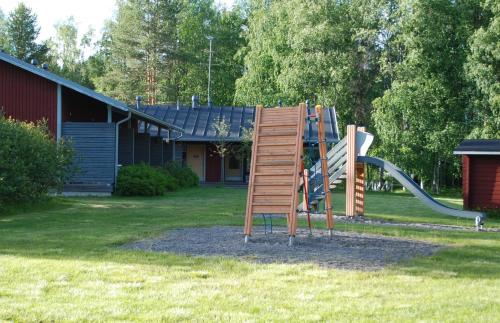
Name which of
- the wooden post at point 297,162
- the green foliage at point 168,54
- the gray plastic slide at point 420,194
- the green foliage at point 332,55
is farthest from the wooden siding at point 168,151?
the wooden post at point 297,162

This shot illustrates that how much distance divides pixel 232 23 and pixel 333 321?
50959 mm

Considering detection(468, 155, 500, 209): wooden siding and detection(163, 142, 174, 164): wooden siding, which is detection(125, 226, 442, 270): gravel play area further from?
detection(163, 142, 174, 164): wooden siding

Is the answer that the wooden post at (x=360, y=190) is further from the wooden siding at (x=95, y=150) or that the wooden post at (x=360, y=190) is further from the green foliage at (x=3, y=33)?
the green foliage at (x=3, y=33)

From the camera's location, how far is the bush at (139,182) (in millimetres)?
20672

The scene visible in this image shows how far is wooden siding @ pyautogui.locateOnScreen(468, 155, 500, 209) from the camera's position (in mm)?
17953

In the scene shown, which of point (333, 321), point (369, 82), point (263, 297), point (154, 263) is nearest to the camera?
point (333, 321)

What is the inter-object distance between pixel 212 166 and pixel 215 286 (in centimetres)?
2841

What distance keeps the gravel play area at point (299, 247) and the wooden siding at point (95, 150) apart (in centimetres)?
985

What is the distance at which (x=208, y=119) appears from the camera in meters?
35.0

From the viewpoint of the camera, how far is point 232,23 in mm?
54344

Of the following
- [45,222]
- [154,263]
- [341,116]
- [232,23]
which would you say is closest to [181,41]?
[232,23]

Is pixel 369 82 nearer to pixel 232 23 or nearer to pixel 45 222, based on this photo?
pixel 232 23

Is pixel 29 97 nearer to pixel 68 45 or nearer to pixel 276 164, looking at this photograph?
pixel 276 164

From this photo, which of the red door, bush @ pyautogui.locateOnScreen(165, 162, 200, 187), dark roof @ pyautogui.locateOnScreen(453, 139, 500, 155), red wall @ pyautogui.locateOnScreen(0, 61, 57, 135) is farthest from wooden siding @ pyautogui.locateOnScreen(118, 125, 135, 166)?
dark roof @ pyautogui.locateOnScreen(453, 139, 500, 155)
